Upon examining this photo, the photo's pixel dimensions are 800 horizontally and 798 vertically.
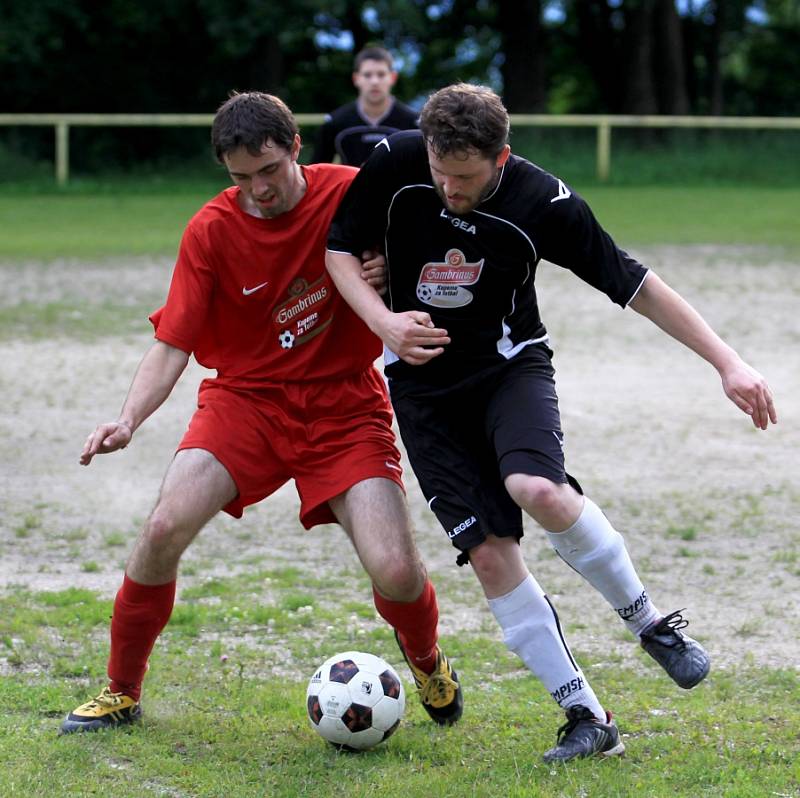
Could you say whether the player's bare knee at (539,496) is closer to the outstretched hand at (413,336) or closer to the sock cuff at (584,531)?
the sock cuff at (584,531)

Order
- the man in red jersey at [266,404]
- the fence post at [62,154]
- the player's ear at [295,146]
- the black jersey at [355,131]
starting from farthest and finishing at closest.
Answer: the fence post at [62,154]
the black jersey at [355,131]
the player's ear at [295,146]
the man in red jersey at [266,404]

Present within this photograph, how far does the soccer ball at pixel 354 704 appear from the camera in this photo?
160 inches

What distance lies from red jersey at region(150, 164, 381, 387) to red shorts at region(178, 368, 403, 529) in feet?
0.22

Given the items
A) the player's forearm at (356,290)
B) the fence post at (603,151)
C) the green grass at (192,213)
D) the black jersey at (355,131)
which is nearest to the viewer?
the player's forearm at (356,290)

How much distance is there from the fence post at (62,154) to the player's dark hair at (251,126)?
19954 millimetres

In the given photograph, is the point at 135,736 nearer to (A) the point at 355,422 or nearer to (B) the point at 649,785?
(A) the point at 355,422

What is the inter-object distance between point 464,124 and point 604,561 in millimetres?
1336

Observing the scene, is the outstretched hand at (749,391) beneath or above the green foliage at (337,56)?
beneath

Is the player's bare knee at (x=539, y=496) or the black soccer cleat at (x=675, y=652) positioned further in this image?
the black soccer cleat at (x=675, y=652)

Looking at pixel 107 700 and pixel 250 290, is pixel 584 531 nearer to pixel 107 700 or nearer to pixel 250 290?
pixel 250 290

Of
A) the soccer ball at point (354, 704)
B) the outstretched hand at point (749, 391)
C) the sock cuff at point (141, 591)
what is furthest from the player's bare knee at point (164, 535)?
the outstretched hand at point (749, 391)

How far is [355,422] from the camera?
4.46 meters

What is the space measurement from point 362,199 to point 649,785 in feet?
6.33

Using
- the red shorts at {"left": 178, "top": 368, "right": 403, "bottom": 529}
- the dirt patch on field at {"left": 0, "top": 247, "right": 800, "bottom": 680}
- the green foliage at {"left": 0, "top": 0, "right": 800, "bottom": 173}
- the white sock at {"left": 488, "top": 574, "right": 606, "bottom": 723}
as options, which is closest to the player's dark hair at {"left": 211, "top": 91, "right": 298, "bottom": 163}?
the red shorts at {"left": 178, "top": 368, "right": 403, "bottom": 529}
